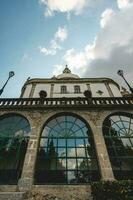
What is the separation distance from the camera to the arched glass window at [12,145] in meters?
10.6

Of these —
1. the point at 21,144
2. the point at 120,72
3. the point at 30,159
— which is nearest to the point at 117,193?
the point at 30,159

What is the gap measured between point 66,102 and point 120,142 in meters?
5.16

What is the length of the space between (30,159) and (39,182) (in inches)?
54.5

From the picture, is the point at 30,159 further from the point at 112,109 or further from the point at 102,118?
the point at 112,109

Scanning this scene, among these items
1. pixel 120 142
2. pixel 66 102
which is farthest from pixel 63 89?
pixel 120 142

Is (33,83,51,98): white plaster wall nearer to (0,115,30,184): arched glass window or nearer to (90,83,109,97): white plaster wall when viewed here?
(90,83,109,97): white plaster wall

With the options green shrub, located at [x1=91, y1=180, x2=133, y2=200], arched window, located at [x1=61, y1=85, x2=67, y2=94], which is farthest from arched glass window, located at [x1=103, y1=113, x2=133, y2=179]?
arched window, located at [x1=61, y1=85, x2=67, y2=94]

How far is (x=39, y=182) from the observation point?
33.4 ft

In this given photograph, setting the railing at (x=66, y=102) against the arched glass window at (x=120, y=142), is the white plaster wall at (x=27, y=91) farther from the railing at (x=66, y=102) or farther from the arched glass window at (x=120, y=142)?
the arched glass window at (x=120, y=142)

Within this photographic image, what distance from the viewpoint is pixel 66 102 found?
14.6m

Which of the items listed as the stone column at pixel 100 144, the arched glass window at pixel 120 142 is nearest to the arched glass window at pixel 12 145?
the stone column at pixel 100 144

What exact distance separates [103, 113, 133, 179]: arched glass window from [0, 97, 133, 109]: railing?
1.25 meters

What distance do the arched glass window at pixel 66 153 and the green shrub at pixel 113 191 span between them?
1694 millimetres

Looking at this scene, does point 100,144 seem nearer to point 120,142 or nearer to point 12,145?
point 120,142
